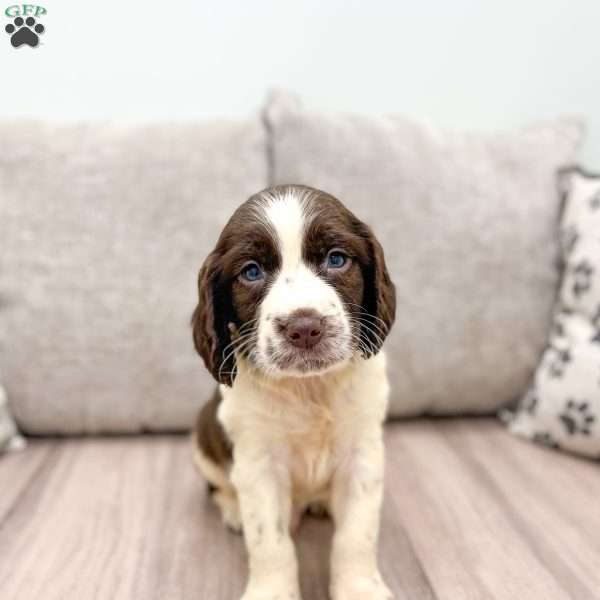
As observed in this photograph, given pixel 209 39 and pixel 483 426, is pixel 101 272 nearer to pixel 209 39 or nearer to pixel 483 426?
pixel 209 39

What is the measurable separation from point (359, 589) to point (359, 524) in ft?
0.49

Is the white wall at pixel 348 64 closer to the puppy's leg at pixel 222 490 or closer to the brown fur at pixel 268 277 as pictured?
the brown fur at pixel 268 277

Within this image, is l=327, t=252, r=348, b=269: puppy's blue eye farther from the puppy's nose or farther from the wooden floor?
the wooden floor

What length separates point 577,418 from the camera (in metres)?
2.33

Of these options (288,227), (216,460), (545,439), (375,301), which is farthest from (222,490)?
(545,439)

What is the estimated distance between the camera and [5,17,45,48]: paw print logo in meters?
1.72

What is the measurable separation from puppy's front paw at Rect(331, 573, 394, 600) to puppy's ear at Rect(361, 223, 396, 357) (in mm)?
552

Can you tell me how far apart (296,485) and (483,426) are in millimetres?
1216

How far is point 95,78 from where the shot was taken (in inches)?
90.7

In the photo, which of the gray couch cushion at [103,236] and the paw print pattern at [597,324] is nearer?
the paw print pattern at [597,324]

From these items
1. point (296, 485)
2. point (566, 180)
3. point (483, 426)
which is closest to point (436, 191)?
point (566, 180)

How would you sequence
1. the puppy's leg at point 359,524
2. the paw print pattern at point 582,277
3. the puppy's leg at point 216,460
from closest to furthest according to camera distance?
1. the puppy's leg at point 359,524
2. the puppy's leg at point 216,460
3. the paw print pattern at point 582,277

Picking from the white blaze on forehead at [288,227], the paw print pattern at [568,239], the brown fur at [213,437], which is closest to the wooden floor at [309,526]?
the brown fur at [213,437]

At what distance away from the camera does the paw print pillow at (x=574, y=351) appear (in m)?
2.33
